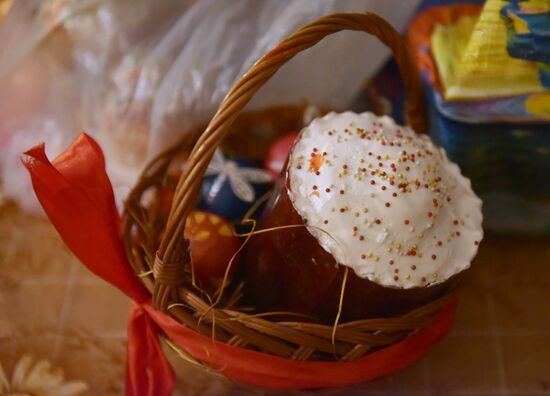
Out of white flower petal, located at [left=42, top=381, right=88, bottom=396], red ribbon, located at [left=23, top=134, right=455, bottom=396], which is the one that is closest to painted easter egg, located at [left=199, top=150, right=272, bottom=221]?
red ribbon, located at [left=23, top=134, right=455, bottom=396]

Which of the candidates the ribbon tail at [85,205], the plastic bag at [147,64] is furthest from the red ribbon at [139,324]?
the plastic bag at [147,64]

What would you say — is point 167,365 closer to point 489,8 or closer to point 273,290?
point 273,290

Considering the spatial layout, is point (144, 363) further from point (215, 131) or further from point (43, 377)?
point (215, 131)

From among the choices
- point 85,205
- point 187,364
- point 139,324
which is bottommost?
point 187,364

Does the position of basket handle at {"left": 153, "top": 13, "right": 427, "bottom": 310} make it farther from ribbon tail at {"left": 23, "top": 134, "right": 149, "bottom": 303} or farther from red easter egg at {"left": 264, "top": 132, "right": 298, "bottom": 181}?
red easter egg at {"left": 264, "top": 132, "right": 298, "bottom": 181}

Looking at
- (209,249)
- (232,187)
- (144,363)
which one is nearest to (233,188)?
(232,187)
